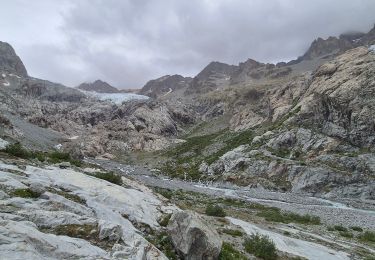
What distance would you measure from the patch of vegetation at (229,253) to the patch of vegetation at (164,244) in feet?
7.77

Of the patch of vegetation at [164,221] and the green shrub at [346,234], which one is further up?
the patch of vegetation at [164,221]

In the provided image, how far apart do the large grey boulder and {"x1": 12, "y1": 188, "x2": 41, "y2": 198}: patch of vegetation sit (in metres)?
7.08

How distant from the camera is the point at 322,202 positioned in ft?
227

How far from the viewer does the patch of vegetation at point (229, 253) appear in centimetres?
1880

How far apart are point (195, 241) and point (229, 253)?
2.72m

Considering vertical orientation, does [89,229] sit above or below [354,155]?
below

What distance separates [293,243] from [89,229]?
1621cm

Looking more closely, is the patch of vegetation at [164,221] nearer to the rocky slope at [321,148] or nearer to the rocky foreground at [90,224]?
the rocky foreground at [90,224]

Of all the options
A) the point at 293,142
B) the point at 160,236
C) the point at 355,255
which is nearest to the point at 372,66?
the point at 293,142

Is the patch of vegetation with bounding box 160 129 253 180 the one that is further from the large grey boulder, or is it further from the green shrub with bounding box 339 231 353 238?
the large grey boulder

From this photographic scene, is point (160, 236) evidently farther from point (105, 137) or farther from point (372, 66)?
point (105, 137)

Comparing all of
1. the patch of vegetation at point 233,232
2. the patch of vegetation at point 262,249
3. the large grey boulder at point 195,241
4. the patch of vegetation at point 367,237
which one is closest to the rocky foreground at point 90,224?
the large grey boulder at point 195,241

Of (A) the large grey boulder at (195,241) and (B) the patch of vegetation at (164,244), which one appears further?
(B) the patch of vegetation at (164,244)

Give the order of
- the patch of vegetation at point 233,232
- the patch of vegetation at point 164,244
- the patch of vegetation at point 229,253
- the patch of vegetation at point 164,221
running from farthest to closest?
the patch of vegetation at point 233,232 < the patch of vegetation at point 164,221 < the patch of vegetation at point 229,253 < the patch of vegetation at point 164,244
